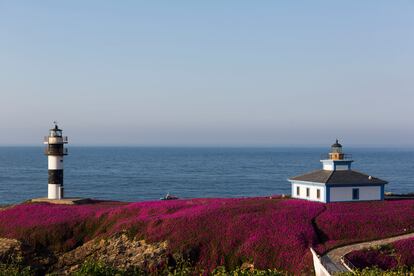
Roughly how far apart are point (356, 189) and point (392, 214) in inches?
303

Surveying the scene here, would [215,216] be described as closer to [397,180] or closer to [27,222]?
[27,222]

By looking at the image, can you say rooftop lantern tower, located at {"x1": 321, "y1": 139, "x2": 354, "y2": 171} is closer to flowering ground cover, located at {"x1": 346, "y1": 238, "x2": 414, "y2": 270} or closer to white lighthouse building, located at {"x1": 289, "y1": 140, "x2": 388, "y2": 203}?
white lighthouse building, located at {"x1": 289, "y1": 140, "x2": 388, "y2": 203}

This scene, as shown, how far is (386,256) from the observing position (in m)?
38.2

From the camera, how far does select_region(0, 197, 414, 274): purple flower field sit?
135 feet

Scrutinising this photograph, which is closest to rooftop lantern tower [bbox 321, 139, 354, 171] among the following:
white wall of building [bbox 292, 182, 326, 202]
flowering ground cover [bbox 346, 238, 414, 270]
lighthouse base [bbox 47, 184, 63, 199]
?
white wall of building [bbox 292, 182, 326, 202]

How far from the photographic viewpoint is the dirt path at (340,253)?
34800 millimetres

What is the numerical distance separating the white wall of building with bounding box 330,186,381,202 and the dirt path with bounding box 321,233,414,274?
11005mm

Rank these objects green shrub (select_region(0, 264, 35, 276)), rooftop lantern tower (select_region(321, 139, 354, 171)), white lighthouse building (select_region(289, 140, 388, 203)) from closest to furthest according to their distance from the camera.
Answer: green shrub (select_region(0, 264, 35, 276))
white lighthouse building (select_region(289, 140, 388, 203))
rooftop lantern tower (select_region(321, 139, 354, 171))

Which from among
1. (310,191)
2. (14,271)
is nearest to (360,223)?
(310,191)

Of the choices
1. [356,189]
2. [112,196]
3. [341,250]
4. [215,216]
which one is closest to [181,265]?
[215,216]

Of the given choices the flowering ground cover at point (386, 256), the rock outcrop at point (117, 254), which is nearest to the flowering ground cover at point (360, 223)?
the flowering ground cover at point (386, 256)

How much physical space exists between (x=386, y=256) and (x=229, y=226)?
12.9 m

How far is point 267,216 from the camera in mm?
46500

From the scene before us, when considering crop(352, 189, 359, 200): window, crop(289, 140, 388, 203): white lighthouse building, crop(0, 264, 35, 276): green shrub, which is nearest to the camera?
crop(0, 264, 35, 276): green shrub
